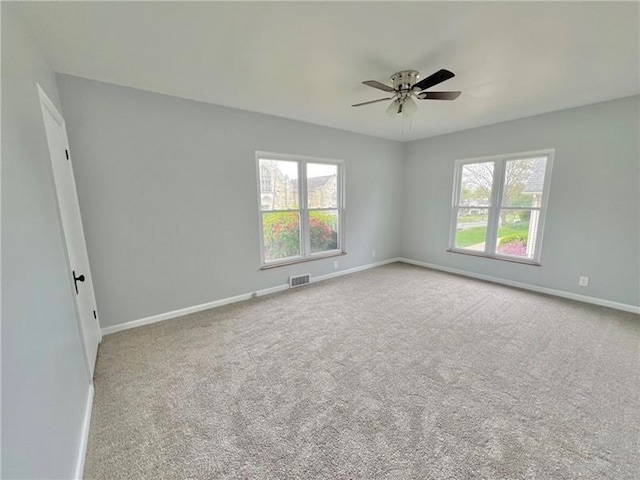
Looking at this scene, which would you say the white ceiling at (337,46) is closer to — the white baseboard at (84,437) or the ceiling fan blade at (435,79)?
the ceiling fan blade at (435,79)

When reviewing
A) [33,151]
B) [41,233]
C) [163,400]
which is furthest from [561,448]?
[33,151]

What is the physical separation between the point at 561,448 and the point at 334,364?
4.90ft

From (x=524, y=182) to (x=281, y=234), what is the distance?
12.5 ft

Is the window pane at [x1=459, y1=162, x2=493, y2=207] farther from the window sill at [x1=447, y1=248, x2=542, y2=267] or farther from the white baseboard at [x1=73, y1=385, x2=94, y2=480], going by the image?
the white baseboard at [x1=73, y1=385, x2=94, y2=480]

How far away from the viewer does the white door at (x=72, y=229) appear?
1844 mm

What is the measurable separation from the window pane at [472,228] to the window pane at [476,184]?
14 centimetres

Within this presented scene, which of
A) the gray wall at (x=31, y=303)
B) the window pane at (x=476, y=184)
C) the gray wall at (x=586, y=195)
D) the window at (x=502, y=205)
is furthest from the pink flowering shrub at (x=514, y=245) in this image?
the gray wall at (x=31, y=303)

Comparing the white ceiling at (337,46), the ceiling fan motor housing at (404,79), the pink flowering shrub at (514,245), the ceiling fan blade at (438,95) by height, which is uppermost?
the white ceiling at (337,46)

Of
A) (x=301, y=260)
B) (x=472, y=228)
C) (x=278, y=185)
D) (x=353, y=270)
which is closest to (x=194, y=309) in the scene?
(x=301, y=260)

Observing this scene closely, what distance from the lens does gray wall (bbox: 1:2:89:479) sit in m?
0.90

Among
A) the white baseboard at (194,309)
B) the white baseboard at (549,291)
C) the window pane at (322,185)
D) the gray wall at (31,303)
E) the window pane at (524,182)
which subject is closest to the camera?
the gray wall at (31,303)

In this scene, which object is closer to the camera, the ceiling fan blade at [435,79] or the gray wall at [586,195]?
the ceiling fan blade at [435,79]

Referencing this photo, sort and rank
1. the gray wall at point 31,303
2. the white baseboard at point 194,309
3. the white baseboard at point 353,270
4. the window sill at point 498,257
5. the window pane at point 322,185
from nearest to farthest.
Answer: the gray wall at point 31,303 < the white baseboard at point 194,309 < the window sill at point 498,257 < the window pane at point 322,185 < the white baseboard at point 353,270

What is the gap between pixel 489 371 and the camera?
7.04 ft
